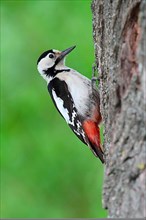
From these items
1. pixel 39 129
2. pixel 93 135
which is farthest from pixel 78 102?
pixel 39 129

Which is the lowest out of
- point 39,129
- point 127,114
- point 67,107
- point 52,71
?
point 39,129

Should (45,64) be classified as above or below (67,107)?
above

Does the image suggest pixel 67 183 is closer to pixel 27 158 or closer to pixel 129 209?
pixel 27 158

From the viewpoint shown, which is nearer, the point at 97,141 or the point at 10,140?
the point at 97,141

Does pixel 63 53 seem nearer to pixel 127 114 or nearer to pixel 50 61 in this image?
pixel 50 61

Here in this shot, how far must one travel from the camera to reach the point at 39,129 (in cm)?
549

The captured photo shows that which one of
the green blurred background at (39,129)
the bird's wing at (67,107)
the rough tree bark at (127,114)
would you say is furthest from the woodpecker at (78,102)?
the rough tree bark at (127,114)

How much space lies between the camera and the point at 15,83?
5441 mm

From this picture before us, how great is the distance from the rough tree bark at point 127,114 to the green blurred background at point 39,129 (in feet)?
6.04

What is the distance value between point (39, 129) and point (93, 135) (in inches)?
32.3

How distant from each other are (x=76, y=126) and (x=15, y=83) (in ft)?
2.56

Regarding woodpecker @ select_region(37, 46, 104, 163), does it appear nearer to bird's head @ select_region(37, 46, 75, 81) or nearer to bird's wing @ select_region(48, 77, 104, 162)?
bird's wing @ select_region(48, 77, 104, 162)

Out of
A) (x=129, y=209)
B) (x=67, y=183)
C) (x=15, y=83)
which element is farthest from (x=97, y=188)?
(x=129, y=209)

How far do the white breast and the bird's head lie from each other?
29cm
